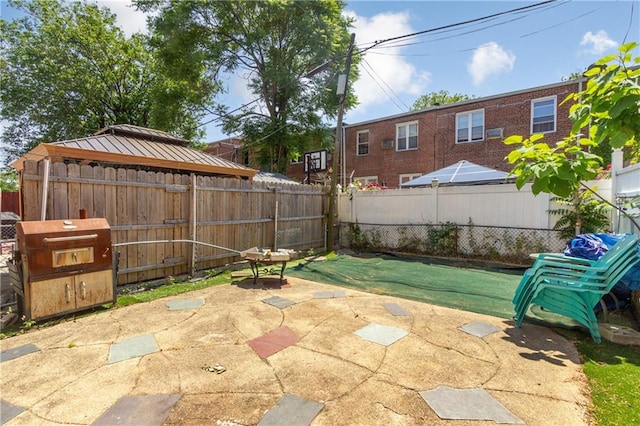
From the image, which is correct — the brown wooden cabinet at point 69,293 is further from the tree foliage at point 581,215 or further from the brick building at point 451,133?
the brick building at point 451,133

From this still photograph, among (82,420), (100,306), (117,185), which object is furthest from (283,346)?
(117,185)

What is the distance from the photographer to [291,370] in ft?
8.77

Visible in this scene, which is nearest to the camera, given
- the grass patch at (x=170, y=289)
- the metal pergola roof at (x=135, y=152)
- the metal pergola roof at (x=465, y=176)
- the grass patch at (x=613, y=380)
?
the grass patch at (x=613, y=380)

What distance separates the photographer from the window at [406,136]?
16.5m

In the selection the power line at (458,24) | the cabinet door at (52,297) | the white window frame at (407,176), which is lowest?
the cabinet door at (52,297)

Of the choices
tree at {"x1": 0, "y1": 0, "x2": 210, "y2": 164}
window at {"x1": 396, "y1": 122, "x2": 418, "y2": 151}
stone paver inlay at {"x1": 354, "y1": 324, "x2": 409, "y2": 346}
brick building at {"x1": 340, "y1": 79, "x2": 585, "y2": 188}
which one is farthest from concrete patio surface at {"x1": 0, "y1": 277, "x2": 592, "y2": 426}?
tree at {"x1": 0, "y1": 0, "x2": 210, "y2": 164}

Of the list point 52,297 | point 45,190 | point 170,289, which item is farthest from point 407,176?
point 52,297

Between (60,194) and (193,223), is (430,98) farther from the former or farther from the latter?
(60,194)

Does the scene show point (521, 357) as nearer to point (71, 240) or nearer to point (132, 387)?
point (132, 387)

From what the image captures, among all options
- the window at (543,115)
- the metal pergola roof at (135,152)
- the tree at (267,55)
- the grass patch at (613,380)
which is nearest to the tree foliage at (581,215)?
the grass patch at (613,380)

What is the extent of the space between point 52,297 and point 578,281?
19.9ft

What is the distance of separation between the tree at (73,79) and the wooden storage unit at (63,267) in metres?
15.3

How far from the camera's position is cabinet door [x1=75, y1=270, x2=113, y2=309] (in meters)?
3.99

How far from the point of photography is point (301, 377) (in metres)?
2.56
